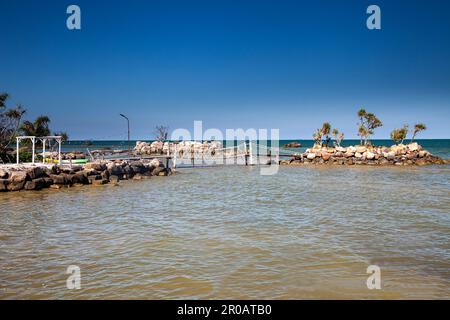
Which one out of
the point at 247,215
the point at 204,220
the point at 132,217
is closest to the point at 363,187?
the point at 247,215

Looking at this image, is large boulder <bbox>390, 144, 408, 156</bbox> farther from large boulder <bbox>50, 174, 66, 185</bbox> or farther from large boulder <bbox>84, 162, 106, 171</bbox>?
large boulder <bbox>50, 174, 66, 185</bbox>

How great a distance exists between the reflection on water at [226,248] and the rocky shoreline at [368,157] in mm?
33959

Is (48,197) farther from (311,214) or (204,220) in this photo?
(311,214)

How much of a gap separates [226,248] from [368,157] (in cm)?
4610

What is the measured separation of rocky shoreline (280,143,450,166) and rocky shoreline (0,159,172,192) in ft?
88.0

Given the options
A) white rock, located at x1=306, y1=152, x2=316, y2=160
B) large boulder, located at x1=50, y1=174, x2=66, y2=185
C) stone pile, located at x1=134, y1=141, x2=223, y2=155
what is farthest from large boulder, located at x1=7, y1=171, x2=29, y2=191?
stone pile, located at x1=134, y1=141, x2=223, y2=155

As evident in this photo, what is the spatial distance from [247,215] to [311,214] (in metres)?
2.62

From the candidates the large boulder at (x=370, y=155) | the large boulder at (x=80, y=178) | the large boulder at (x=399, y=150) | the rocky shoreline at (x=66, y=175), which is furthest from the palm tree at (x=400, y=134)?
the large boulder at (x=80, y=178)

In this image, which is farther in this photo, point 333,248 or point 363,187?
point 363,187

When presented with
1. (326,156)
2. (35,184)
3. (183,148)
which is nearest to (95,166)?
(35,184)

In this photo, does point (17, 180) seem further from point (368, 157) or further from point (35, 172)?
point (368, 157)

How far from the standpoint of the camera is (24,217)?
14.0 metres

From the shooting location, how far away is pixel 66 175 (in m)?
25.4

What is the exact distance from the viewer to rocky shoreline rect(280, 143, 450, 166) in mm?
49844
